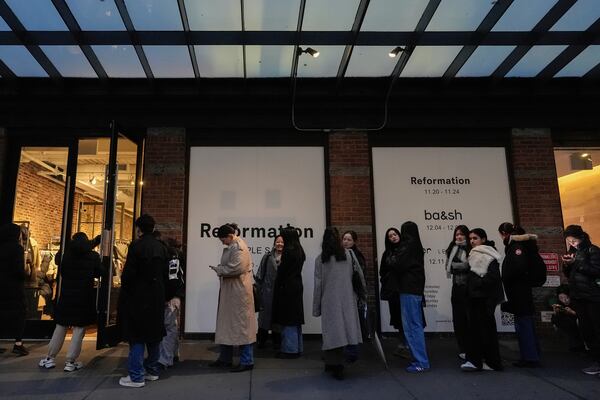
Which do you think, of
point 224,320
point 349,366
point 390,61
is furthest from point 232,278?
point 390,61

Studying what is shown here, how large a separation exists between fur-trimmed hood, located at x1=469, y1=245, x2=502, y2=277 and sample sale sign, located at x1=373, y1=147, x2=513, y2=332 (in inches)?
86.7

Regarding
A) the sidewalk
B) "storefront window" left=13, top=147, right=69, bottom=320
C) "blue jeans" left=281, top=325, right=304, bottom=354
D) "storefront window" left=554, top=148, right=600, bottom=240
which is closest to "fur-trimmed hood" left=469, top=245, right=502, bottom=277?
the sidewalk

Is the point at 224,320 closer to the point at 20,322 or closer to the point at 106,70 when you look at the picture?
the point at 20,322

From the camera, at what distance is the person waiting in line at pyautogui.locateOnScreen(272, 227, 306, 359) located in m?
5.50

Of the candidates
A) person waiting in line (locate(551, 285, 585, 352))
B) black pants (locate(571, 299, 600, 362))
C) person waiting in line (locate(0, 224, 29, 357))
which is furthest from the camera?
person waiting in line (locate(551, 285, 585, 352))

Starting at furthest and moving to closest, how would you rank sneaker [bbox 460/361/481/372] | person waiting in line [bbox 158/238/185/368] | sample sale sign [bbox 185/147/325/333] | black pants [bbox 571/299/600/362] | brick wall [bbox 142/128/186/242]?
brick wall [bbox 142/128/186/242]
sample sale sign [bbox 185/147/325/333]
person waiting in line [bbox 158/238/185/368]
sneaker [bbox 460/361/481/372]
black pants [bbox 571/299/600/362]

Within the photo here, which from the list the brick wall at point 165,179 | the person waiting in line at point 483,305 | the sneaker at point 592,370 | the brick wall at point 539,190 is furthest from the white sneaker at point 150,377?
the brick wall at point 539,190

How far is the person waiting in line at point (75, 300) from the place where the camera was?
4973 mm

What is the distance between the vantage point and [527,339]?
512cm

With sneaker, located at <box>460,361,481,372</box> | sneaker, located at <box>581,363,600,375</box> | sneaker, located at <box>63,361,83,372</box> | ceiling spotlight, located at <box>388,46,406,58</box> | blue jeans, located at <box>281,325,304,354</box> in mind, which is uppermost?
ceiling spotlight, located at <box>388,46,406,58</box>

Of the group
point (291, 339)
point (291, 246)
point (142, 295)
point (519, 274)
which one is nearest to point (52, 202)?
point (142, 295)

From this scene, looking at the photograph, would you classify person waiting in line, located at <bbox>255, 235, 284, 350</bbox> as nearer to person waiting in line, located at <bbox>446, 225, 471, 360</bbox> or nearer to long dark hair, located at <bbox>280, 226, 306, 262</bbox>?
long dark hair, located at <bbox>280, 226, 306, 262</bbox>

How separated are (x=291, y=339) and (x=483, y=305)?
242cm

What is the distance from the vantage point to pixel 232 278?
5012 millimetres
